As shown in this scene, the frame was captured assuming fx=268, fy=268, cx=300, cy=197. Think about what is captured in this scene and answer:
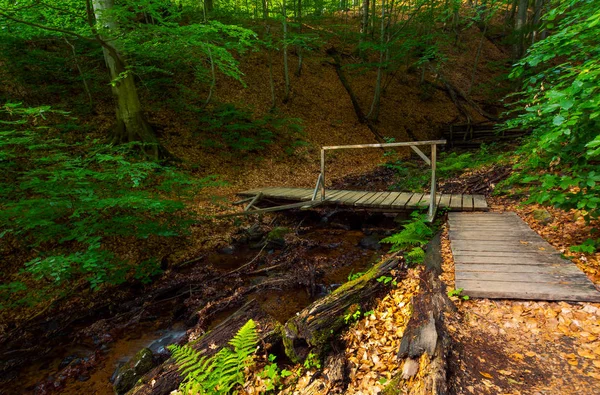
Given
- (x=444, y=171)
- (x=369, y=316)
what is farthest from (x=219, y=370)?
(x=444, y=171)

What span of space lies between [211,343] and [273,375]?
935 millimetres

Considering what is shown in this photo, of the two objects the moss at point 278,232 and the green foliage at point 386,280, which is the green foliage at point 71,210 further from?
the green foliage at point 386,280

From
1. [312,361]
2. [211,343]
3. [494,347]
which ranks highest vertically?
[494,347]

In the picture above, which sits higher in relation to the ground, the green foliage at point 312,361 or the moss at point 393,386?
the moss at point 393,386

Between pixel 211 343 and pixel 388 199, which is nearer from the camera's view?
pixel 211 343

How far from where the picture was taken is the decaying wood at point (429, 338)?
6.57 feet

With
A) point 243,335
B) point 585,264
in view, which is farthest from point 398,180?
point 243,335

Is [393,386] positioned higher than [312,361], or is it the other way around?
[393,386]

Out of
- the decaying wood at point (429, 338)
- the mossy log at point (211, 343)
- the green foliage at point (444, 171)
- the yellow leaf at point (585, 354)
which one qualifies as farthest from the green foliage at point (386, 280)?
the green foliage at point (444, 171)

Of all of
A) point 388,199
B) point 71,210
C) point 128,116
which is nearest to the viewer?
point 71,210

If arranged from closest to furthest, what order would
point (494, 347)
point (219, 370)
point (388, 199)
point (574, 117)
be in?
point (494, 347) < point (574, 117) < point (219, 370) < point (388, 199)

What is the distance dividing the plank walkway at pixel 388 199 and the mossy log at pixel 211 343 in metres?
4.45

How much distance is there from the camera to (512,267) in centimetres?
318

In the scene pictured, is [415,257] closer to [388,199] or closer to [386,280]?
[386,280]
